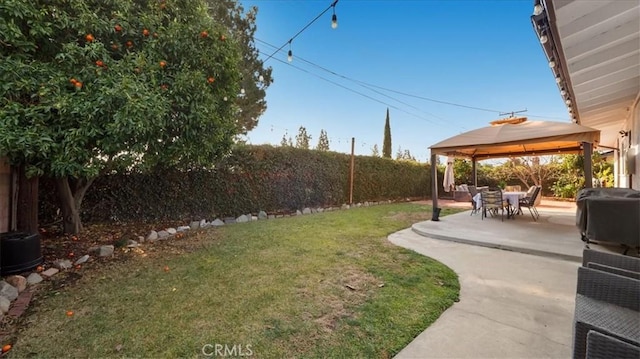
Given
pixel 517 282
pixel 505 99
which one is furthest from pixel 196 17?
pixel 505 99

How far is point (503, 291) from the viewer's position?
314cm

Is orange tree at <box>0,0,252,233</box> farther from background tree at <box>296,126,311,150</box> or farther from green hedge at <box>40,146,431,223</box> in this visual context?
background tree at <box>296,126,311,150</box>

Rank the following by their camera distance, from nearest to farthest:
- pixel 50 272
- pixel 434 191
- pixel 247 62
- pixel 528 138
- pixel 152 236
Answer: pixel 50 272 → pixel 152 236 → pixel 528 138 → pixel 434 191 → pixel 247 62

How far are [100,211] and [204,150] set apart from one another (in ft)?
9.92

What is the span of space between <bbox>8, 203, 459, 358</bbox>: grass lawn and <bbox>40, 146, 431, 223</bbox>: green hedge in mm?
2507

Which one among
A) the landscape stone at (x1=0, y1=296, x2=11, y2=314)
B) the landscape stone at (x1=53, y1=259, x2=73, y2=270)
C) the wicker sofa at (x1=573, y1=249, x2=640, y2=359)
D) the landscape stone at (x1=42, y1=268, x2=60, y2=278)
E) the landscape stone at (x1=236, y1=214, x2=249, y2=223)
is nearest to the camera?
the wicker sofa at (x1=573, y1=249, x2=640, y2=359)

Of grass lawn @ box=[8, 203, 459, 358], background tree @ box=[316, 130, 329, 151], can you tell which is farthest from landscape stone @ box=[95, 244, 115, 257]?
background tree @ box=[316, 130, 329, 151]

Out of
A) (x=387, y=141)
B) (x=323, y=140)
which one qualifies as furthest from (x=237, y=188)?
(x=387, y=141)

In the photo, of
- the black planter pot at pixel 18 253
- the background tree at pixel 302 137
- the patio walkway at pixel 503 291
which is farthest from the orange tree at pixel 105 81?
the background tree at pixel 302 137

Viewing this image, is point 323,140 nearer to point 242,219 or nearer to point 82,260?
point 242,219

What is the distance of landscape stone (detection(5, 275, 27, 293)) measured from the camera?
10.1 ft

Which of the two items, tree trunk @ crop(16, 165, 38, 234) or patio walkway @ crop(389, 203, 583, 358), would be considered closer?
patio walkway @ crop(389, 203, 583, 358)

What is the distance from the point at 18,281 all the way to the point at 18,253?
424mm

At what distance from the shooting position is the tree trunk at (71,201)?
15.7ft
